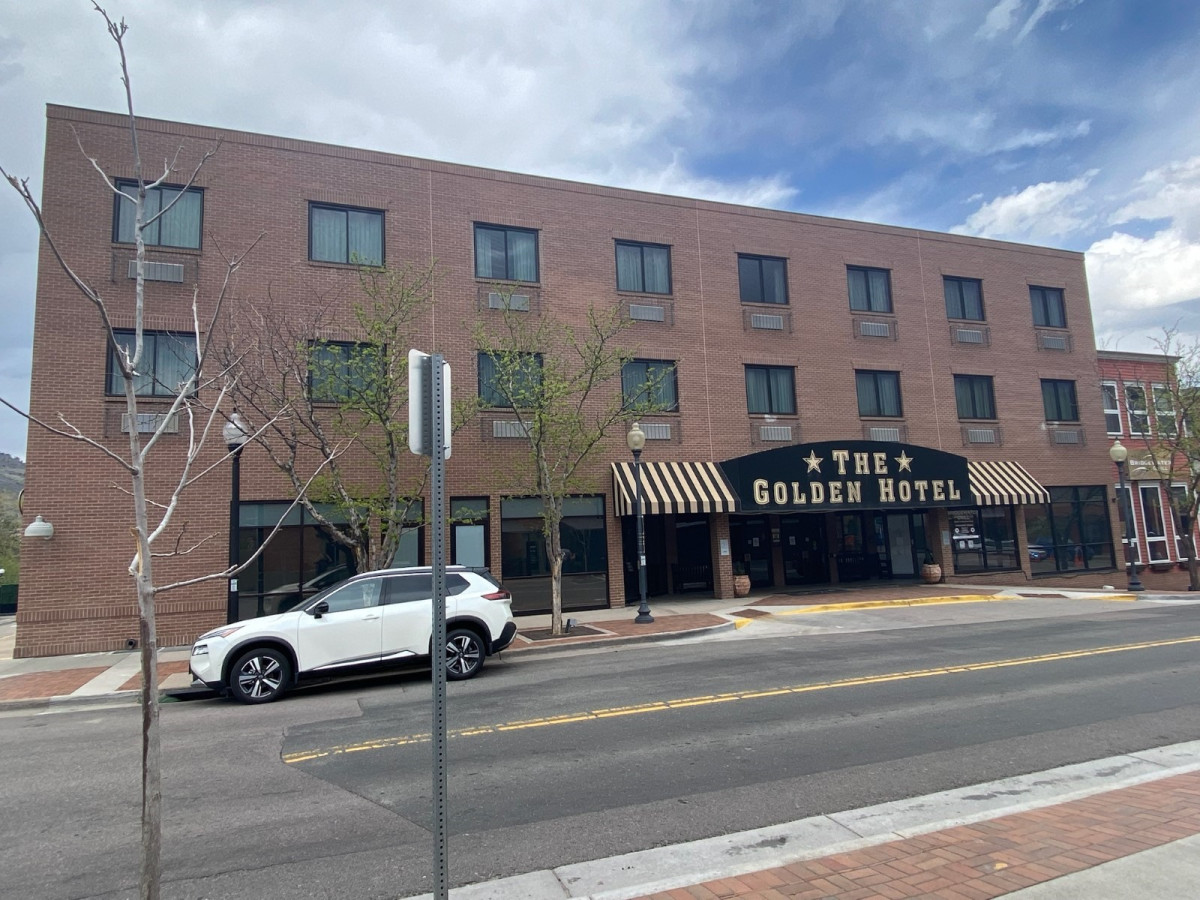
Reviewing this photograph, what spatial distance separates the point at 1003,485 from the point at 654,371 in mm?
12140

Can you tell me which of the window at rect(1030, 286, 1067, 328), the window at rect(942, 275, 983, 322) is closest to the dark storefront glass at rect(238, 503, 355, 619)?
the window at rect(942, 275, 983, 322)

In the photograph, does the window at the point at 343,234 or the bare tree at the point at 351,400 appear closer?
the bare tree at the point at 351,400

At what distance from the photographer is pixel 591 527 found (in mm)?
19828

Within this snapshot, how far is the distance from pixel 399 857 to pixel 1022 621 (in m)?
15.3

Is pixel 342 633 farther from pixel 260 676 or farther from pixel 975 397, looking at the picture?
pixel 975 397

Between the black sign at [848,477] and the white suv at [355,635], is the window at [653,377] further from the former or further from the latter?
the white suv at [355,635]

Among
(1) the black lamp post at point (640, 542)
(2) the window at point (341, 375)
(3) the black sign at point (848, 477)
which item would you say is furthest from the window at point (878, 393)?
(2) the window at point (341, 375)

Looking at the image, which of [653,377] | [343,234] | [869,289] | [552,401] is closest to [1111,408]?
[869,289]

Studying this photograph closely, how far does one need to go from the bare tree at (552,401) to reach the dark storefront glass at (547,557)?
0.91m

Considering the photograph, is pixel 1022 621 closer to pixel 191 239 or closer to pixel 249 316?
pixel 249 316

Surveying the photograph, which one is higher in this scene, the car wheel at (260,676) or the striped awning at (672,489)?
the striped awning at (672,489)

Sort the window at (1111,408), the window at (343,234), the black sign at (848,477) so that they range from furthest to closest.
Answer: the window at (1111,408), the black sign at (848,477), the window at (343,234)

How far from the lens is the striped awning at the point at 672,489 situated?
1908cm

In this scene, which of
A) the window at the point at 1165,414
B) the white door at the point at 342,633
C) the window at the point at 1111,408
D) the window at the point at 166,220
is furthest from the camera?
the window at the point at 1111,408
